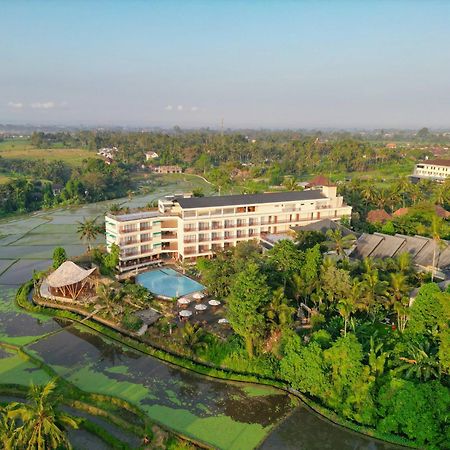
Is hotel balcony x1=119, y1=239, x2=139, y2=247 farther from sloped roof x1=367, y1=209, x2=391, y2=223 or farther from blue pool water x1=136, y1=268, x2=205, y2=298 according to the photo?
sloped roof x1=367, y1=209, x2=391, y2=223

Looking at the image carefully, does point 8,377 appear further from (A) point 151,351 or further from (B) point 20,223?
(B) point 20,223

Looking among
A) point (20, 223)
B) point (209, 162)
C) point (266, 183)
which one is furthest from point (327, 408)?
point (209, 162)

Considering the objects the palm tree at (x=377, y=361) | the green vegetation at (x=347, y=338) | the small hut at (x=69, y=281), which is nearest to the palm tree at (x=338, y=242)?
the green vegetation at (x=347, y=338)

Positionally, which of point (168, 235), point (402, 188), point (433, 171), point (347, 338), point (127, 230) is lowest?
point (168, 235)

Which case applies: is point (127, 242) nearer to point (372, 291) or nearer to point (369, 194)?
point (372, 291)

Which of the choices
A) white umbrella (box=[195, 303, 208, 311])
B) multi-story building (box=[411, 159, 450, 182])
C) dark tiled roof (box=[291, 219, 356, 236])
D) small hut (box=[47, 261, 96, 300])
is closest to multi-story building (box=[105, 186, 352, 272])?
dark tiled roof (box=[291, 219, 356, 236])

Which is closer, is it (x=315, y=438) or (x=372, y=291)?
(x=315, y=438)

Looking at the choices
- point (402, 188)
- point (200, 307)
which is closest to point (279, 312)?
point (200, 307)
